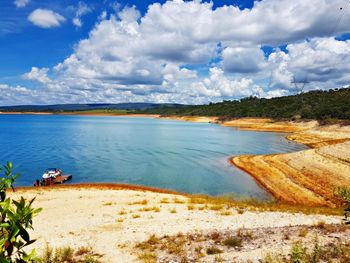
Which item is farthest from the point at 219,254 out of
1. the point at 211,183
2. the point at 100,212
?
the point at 211,183

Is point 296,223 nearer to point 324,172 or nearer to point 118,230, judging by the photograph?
point 118,230

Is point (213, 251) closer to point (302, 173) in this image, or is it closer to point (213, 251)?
point (213, 251)

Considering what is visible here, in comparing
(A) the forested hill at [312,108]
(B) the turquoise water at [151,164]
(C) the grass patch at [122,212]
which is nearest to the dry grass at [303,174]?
(B) the turquoise water at [151,164]

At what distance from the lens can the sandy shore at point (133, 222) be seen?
1725cm

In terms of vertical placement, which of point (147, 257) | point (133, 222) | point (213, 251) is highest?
point (213, 251)

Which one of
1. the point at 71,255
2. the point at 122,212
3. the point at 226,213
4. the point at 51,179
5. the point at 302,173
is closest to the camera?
the point at 71,255

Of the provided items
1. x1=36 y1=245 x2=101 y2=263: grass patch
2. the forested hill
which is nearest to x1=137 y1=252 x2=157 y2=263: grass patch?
x1=36 y1=245 x2=101 y2=263: grass patch

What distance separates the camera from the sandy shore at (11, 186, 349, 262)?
679 inches

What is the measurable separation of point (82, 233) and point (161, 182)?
28.0 metres

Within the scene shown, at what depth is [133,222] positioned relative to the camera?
2214 cm

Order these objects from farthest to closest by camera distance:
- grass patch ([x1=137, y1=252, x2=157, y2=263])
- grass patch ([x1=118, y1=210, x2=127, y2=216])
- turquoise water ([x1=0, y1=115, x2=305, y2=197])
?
turquoise water ([x1=0, y1=115, x2=305, y2=197])
grass patch ([x1=118, y1=210, x2=127, y2=216])
grass patch ([x1=137, y1=252, x2=157, y2=263])

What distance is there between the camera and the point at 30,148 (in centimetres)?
8194

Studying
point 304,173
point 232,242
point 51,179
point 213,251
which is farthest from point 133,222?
point 304,173

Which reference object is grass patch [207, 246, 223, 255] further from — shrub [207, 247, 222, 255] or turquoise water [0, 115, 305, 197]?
turquoise water [0, 115, 305, 197]
